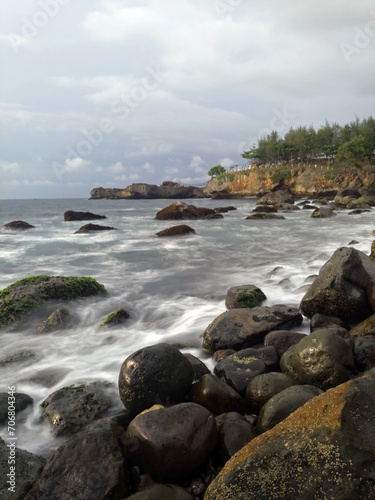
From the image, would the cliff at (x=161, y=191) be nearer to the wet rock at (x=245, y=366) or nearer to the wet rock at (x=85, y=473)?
the wet rock at (x=245, y=366)

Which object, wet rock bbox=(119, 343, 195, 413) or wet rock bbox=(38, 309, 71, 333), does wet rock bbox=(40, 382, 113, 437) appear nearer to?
wet rock bbox=(119, 343, 195, 413)

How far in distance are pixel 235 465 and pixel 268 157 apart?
91504 millimetres

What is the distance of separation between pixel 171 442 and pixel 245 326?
10.3 ft

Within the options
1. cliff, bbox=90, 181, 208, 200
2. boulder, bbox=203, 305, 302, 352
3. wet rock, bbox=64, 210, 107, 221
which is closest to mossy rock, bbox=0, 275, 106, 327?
boulder, bbox=203, 305, 302, 352

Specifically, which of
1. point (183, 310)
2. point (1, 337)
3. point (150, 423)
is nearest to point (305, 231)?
point (183, 310)

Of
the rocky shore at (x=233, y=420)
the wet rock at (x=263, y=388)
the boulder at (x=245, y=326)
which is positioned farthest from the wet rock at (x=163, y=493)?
the boulder at (x=245, y=326)

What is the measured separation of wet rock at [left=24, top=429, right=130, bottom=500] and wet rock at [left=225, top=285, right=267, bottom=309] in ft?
15.5

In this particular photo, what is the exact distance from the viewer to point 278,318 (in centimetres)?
609

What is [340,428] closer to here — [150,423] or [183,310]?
[150,423]

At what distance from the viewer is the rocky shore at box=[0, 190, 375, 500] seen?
2223mm

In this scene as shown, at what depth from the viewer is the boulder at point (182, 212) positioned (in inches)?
1170

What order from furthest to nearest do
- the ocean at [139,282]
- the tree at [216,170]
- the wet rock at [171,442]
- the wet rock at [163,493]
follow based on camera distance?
1. the tree at [216,170]
2. the ocean at [139,282]
3. the wet rock at [171,442]
4. the wet rock at [163,493]

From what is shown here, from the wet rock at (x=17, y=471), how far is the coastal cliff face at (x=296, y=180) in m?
65.7

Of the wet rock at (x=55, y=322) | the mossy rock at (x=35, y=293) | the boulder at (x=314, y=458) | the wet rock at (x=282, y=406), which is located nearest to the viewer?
the boulder at (x=314, y=458)
